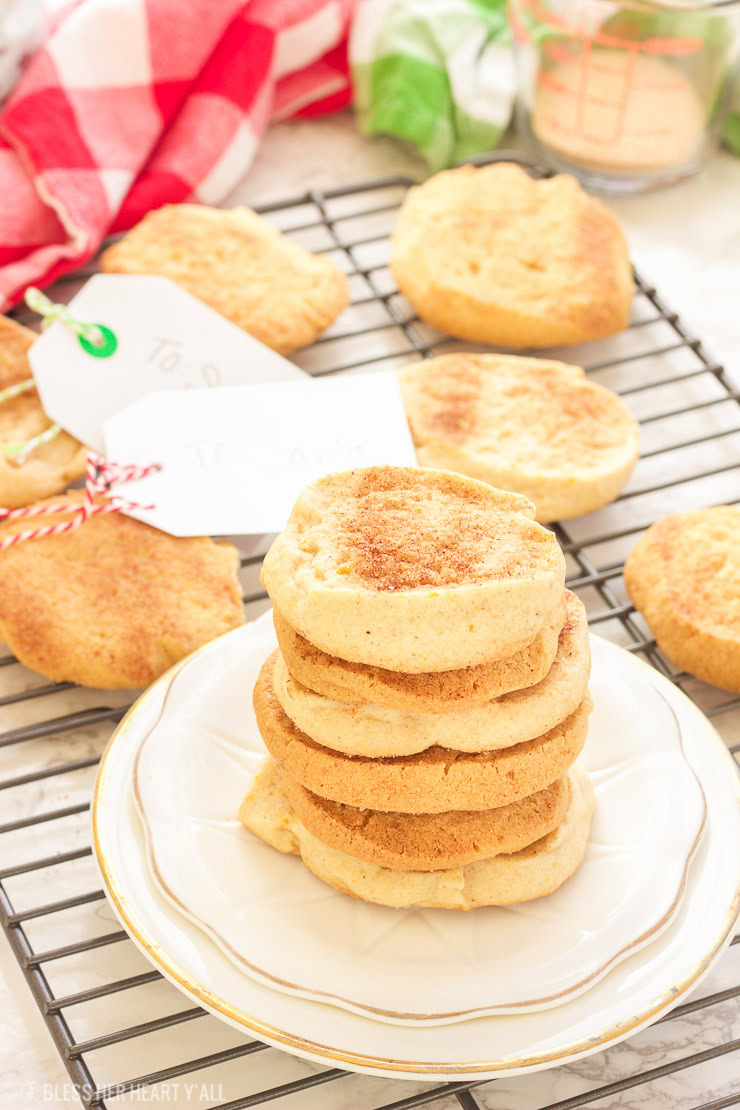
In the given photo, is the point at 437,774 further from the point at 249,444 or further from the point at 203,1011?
the point at 249,444

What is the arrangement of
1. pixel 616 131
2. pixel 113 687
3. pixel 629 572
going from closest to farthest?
pixel 113 687 < pixel 629 572 < pixel 616 131

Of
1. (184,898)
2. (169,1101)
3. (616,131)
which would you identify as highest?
(616,131)

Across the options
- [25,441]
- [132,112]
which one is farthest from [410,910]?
[132,112]

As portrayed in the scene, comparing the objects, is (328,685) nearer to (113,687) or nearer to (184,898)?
(184,898)

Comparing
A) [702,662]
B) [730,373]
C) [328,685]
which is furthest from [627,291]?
[328,685]

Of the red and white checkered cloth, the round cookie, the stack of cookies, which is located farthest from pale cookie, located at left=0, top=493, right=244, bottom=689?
the red and white checkered cloth

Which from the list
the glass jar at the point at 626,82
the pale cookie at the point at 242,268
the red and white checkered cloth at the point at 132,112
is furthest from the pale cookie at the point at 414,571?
the glass jar at the point at 626,82

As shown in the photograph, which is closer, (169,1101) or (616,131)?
(169,1101)
